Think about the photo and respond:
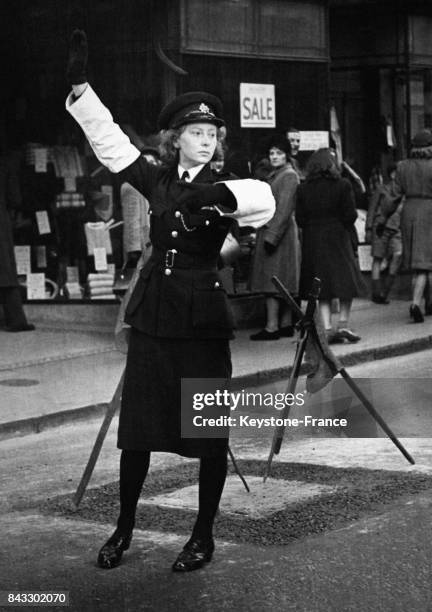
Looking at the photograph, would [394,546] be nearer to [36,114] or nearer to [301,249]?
[301,249]

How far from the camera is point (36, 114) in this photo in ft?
48.8

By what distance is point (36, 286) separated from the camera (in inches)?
591

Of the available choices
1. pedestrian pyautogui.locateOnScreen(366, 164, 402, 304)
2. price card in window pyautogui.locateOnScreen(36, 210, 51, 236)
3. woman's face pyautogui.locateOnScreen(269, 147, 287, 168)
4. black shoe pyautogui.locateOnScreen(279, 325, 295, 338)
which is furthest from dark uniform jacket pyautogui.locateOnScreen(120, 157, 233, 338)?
pedestrian pyautogui.locateOnScreen(366, 164, 402, 304)

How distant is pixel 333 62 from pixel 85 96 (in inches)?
495

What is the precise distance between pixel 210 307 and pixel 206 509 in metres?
Answer: 0.83

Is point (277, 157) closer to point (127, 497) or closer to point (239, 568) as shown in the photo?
point (127, 497)

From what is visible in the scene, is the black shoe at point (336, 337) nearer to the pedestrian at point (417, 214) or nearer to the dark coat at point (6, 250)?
the pedestrian at point (417, 214)

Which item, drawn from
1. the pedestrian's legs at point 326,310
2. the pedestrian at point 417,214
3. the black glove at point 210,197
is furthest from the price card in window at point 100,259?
the black glove at point 210,197

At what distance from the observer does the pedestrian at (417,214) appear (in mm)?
14727

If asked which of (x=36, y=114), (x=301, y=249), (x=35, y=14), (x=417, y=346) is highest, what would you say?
(x=35, y=14)

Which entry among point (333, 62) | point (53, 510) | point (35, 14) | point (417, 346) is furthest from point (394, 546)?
point (333, 62)

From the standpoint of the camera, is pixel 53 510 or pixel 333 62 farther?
pixel 333 62

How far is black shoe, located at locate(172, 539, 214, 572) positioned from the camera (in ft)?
18.7

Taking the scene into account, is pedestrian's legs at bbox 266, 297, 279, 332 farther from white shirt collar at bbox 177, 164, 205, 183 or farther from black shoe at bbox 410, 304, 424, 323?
white shirt collar at bbox 177, 164, 205, 183
